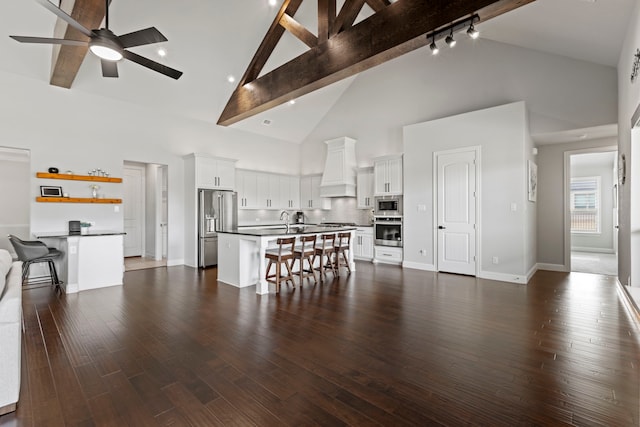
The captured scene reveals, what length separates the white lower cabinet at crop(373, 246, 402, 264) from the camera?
6.65 meters

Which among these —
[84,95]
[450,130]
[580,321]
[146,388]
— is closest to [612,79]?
[450,130]

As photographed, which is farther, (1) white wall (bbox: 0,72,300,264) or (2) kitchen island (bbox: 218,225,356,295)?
(1) white wall (bbox: 0,72,300,264)

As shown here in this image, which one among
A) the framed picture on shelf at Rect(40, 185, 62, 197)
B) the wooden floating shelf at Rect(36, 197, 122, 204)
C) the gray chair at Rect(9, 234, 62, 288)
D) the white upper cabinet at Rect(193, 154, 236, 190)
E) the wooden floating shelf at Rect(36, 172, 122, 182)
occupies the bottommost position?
the gray chair at Rect(9, 234, 62, 288)

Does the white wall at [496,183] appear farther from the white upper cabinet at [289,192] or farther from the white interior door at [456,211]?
the white upper cabinet at [289,192]

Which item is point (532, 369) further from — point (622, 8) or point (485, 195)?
point (622, 8)

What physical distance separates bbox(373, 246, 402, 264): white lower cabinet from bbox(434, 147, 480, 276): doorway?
0.89 m

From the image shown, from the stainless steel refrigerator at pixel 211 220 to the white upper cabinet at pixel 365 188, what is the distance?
328cm

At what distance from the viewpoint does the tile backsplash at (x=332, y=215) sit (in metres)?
8.03

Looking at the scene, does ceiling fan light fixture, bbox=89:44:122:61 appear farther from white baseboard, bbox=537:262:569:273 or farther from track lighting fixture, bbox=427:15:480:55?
white baseboard, bbox=537:262:569:273

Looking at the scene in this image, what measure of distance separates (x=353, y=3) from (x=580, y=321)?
483 cm

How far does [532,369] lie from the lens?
2299 millimetres

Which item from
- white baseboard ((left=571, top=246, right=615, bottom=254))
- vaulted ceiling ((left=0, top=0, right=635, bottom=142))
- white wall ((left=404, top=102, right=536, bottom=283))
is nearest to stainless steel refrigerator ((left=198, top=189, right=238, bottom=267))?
vaulted ceiling ((left=0, top=0, right=635, bottom=142))

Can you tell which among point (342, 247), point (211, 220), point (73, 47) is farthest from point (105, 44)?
point (342, 247)

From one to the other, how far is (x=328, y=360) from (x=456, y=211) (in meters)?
4.44
